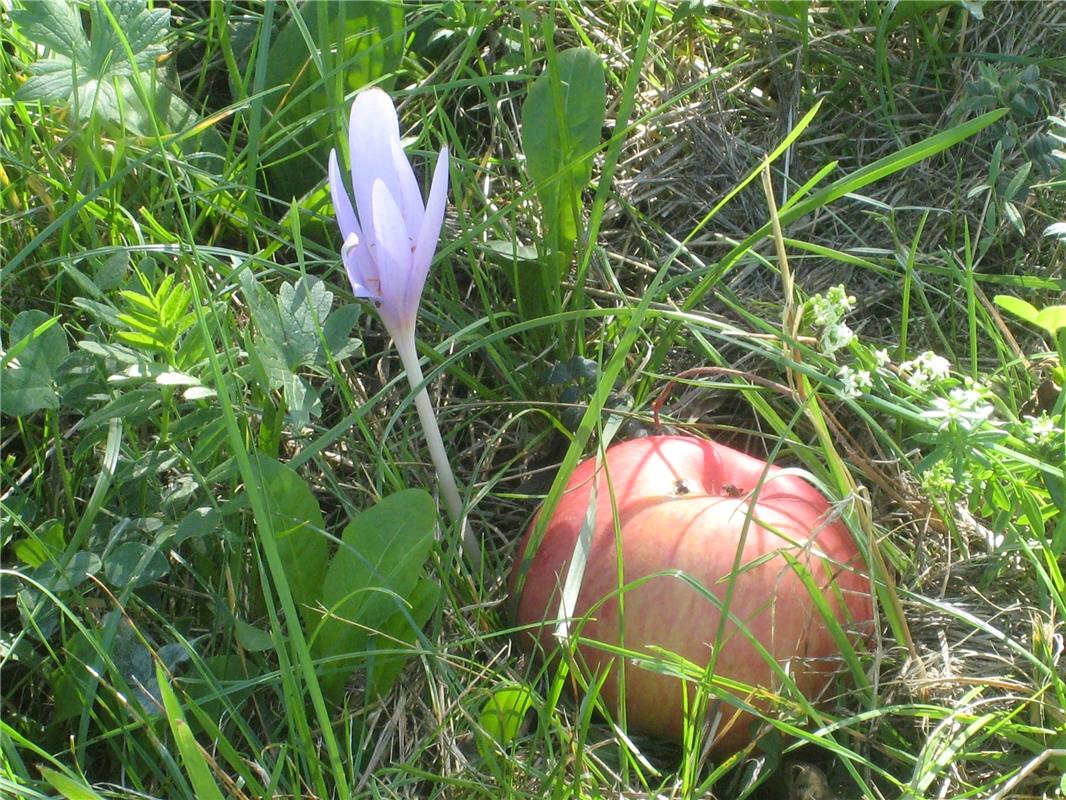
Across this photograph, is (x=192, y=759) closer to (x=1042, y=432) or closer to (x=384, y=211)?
(x=384, y=211)

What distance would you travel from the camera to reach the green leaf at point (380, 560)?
57.4 inches

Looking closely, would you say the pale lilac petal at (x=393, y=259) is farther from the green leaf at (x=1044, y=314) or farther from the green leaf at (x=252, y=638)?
the green leaf at (x=1044, y=314)

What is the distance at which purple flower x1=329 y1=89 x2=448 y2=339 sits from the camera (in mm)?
1379

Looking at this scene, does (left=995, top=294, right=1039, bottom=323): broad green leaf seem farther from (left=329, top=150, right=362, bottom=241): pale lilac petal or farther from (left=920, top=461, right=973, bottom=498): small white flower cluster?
(left=329, top=150, right=362, bottom=241): pale lilac petal

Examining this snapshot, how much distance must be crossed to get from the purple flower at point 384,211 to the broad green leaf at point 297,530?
0.85 ft

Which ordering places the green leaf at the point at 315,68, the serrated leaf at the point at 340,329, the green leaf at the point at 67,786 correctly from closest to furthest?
the green leaf at the point at 67,786 → the serrated leaf at the point at 340,329 → the green leaf at the point at 315,68

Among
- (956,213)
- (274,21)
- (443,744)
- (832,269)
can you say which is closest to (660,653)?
(443,744)

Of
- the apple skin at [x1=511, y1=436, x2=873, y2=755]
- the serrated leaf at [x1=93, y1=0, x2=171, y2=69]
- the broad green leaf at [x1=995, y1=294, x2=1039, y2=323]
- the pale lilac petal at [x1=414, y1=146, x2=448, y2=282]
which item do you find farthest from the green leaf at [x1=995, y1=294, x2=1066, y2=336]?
the serrated leaf at [x1=93, y1=0, x2=171, y2=69]

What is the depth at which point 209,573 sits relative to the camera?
5.13 feet

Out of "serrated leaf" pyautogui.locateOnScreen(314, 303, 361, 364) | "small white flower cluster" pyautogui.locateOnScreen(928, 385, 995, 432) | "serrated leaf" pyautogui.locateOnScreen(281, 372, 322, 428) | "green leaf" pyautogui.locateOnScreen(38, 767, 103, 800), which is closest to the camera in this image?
"green leaf" pyautogui.locateOnScreen(38, 767, 103, 800)

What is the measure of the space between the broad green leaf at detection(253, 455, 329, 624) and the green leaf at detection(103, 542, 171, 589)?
0.50 ft

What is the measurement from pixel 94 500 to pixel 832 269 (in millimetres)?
1369

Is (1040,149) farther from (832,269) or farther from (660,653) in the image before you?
(660,653)

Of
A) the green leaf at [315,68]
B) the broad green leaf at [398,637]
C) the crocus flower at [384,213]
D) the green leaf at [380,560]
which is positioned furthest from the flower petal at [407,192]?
the green leaf at [315,68]
